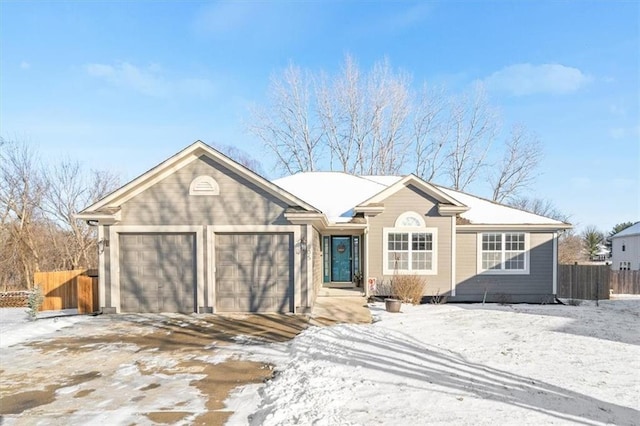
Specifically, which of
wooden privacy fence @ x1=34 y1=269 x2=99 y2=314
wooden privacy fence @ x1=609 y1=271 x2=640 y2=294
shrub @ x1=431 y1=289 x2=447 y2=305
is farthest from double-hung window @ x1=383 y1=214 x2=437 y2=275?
wooden privacy fence @ x1=609 y1=271 x2=640 y2=294

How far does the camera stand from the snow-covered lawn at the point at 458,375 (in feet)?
13.2

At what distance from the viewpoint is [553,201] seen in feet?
129

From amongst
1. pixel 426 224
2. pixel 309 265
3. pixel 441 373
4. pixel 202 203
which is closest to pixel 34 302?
pixel 202 203

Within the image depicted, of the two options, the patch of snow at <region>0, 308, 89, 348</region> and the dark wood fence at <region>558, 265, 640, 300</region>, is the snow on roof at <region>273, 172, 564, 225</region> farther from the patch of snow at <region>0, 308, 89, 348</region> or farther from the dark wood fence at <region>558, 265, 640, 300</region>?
the patch of snow at <region>0, 308, 89, 348</region>

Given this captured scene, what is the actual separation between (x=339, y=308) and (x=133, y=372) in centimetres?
642

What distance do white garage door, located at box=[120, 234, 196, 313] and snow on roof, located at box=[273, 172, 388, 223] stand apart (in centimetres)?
540

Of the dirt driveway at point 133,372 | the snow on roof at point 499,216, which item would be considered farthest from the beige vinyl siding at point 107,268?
the snow on roof at point 499,216

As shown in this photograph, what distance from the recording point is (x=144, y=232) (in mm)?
10469

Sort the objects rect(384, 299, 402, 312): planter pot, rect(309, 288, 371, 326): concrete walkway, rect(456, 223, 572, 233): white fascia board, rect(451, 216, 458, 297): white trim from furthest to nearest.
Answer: rect(456, 223, 572, 233): white fascia board < rect(451, 216, 458, 297): white trim < rect(384, 299, 402, 312): planter pot < rect(309, 288, 371, 326): concrete walkway

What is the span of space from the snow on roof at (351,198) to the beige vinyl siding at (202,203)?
3.69m

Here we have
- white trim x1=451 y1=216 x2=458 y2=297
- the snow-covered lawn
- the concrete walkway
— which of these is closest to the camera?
the snow-covered lawn

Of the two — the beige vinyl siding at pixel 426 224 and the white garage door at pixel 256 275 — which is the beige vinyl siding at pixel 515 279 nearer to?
the beige vinyl siding at pixel 426 224

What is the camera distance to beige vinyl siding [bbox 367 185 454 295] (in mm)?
13023

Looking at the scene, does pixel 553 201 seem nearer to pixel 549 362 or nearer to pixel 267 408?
pixel 549 362
